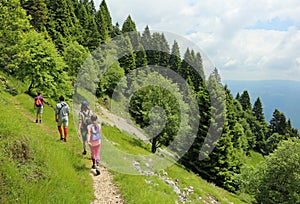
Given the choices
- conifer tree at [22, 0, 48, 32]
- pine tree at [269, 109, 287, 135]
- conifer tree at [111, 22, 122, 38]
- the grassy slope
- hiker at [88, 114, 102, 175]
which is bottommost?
the grassy slope

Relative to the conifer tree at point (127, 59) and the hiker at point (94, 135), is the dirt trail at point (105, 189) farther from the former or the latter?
the conifer tree at point (127, 59)

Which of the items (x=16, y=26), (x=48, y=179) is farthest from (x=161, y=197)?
(x=16, y=26)

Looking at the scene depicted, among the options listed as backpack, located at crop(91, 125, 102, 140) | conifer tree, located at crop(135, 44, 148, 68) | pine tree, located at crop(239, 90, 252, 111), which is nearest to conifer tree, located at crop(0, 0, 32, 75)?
backpack, located at crop(91, 125, 102, 140)

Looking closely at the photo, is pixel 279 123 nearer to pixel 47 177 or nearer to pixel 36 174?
pixel 47 177

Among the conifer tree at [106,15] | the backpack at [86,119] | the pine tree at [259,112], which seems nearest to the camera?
the backpack at [86,119]

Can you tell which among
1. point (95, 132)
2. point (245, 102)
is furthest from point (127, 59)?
point (245, 102)

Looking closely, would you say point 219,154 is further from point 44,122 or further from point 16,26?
point 16,26

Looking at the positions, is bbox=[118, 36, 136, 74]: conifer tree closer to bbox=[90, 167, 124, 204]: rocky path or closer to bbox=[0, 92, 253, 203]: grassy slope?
bbox=[0, 92, 253, 203]: grassy slope

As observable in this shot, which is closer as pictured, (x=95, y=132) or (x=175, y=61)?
(x=95, y=132)

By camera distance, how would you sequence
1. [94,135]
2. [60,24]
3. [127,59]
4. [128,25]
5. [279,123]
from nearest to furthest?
[94,135], [60,24], [127,59], [128,25], [279,123]

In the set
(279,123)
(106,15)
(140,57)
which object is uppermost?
Result: (106,15)

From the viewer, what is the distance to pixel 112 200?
974cm

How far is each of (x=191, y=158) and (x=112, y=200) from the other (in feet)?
95.2

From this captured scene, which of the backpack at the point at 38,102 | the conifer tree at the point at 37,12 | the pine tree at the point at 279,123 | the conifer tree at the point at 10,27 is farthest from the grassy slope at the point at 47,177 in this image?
the pine tree at the point at 279,123
